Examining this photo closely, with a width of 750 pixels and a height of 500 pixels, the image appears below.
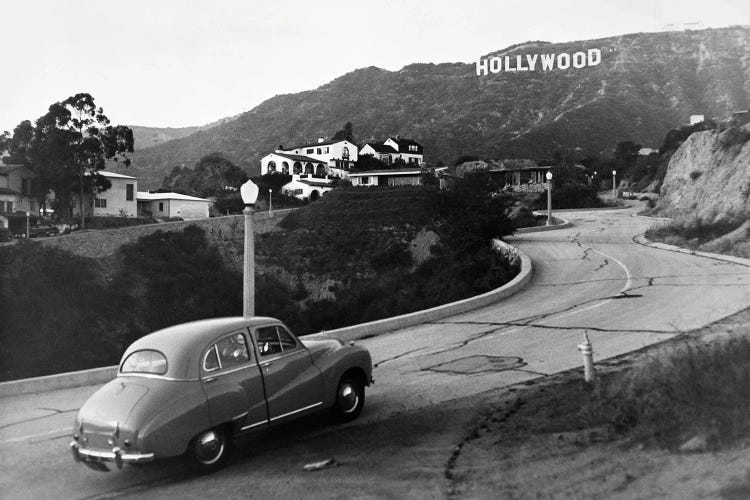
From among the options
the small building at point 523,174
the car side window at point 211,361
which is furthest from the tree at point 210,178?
the car side window at point 211,361

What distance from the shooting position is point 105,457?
647cm

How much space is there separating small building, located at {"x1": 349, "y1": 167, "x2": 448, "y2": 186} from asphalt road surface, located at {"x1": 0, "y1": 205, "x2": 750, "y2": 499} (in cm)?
7091

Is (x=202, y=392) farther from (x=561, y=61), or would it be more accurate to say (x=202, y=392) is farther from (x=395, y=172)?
(x=561, y=61)

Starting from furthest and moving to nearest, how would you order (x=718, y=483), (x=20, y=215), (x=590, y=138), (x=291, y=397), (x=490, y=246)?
(x=590, y=138) → (x=20, y=215) → (x=490, y=246) → (x=291, y=397) → (x=718, y=483)

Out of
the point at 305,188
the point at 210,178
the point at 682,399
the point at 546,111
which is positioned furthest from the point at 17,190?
the point at 546,111

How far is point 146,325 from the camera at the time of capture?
41.8 m

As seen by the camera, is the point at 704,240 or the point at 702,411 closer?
the point at 702,411

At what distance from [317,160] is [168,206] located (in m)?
42.3

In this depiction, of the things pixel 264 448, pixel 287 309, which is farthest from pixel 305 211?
pixel 264 448

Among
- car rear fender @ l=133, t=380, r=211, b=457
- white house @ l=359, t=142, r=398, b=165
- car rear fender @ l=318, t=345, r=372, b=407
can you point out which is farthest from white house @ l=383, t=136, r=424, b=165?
car rear fender @ l=133, t=380, r=211, b=457

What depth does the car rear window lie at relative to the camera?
7.00m

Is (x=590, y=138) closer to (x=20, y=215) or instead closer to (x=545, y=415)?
(x=20, y=215)

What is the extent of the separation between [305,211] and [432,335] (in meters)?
→ 51.9

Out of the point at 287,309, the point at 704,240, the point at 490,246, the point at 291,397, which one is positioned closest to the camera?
the point at 291,397
